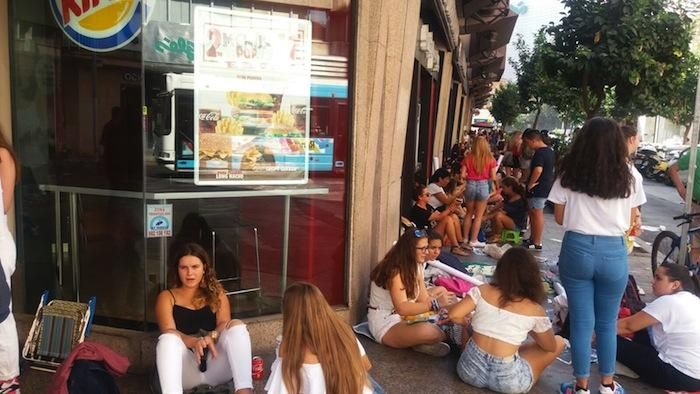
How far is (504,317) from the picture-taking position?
11.8 feet

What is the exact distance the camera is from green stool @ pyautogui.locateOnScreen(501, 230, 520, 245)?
27.8 feet

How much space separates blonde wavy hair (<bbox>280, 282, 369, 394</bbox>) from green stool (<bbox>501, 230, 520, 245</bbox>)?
6.35 metres

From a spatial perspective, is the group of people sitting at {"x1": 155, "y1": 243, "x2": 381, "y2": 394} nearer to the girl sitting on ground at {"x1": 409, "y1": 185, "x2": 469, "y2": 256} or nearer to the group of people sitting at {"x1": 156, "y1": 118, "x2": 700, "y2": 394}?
the group of people sitting at {"x1": 156, "y1": 118, "x2": 700, "y2": 394}

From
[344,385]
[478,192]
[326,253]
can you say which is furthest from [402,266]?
[478,192]

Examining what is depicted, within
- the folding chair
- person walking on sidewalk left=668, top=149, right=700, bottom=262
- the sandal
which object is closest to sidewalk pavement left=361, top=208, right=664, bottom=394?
the folding chair

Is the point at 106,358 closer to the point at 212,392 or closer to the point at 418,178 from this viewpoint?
the point at 212,392

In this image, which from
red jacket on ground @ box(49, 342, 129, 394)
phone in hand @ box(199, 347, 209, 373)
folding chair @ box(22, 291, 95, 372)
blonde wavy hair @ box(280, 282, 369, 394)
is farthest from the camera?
folding chair @ box(22, 291, 95, 372)

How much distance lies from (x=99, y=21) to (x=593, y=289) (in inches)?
141

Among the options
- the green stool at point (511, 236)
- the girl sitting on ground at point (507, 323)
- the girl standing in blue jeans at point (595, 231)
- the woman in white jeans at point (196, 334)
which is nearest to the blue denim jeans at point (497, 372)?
the girl sitting on ground at point (507, 323)

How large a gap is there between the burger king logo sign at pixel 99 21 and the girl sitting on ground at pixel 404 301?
236 cm

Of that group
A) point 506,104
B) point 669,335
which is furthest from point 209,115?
point 506,104

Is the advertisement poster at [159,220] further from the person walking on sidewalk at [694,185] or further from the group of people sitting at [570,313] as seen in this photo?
the person walking on sidewalk at [694,185]

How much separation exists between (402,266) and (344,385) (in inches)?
73.5

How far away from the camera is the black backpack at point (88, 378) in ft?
9.29
